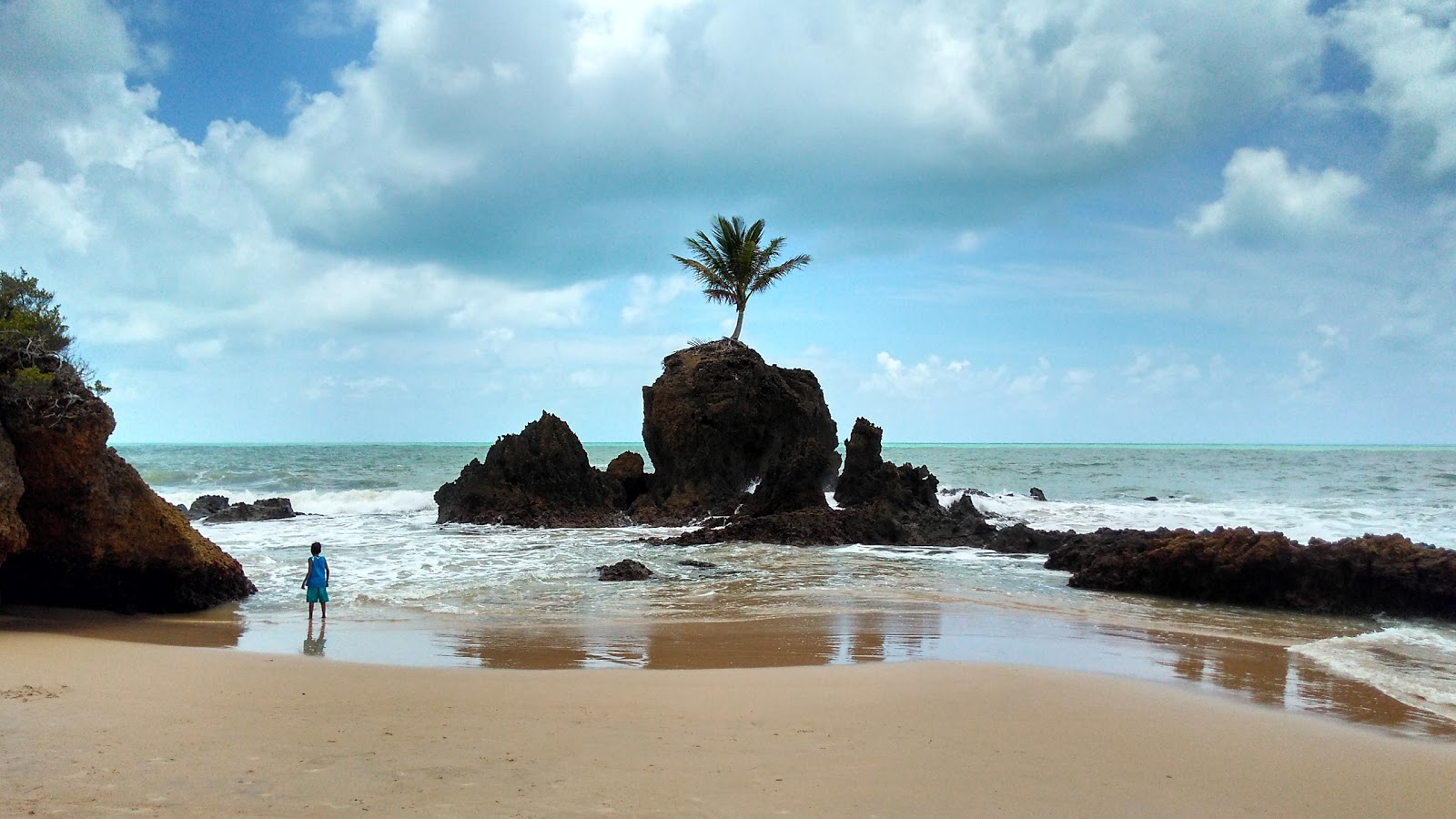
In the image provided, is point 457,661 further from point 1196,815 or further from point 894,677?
point 1196,815

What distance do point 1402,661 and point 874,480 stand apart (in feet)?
46.8

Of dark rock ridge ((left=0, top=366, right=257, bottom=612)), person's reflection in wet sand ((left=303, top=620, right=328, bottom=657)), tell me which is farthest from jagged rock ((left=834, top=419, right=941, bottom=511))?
dark rock ridge ((left=0, top=366, right=257, bottom=612))

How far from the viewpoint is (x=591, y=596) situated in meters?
12.5

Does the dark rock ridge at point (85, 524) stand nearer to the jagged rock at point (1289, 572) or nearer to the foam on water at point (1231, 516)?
the jagged rock at point (1289, 572)

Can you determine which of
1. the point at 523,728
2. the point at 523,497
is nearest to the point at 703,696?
the point at 523,728

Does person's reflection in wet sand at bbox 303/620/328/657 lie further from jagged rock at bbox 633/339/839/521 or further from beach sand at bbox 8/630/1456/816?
jagged rock at bbox 633/339/839/521

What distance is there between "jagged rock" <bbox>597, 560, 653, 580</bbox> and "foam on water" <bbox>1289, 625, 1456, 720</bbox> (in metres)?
9.26

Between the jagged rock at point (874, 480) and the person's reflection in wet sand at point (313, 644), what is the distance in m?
15.5

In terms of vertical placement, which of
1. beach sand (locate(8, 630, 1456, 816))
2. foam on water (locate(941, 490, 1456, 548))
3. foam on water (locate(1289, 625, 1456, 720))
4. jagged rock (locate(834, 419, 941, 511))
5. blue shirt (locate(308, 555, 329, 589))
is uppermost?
jagged rock (locate(834, 419, 941, 511))

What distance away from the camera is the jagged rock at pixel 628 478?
26.1m

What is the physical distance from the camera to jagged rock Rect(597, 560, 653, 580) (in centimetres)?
1416

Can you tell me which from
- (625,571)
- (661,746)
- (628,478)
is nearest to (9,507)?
(625,571)

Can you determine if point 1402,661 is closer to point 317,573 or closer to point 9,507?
point 317,573

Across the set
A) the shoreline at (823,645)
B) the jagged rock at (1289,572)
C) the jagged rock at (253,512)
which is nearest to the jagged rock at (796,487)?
the jagged rock at (1289,572)
